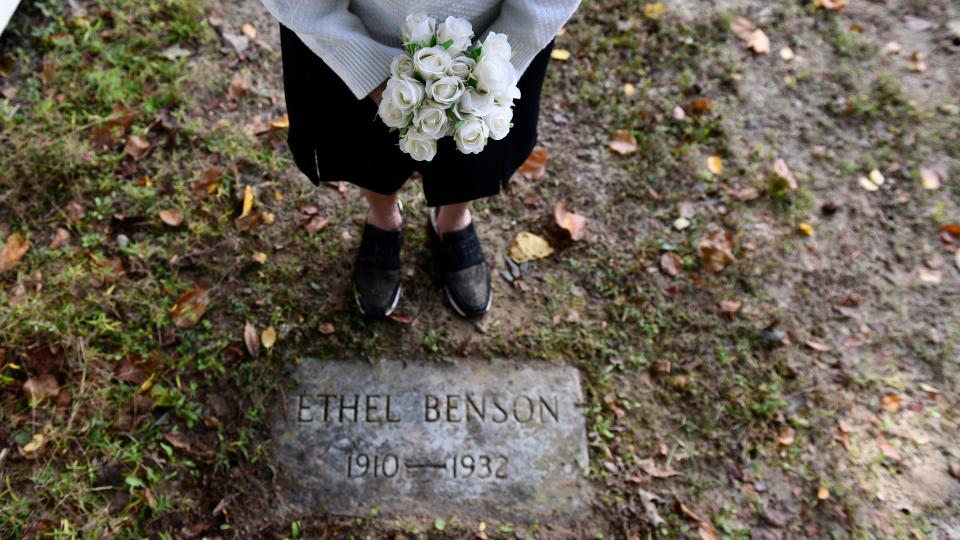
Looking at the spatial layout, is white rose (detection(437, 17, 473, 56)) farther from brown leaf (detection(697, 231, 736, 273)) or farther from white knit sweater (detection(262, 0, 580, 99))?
brown leaf (detection(697, 231, 736, 273))

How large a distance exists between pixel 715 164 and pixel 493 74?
1.86 meters

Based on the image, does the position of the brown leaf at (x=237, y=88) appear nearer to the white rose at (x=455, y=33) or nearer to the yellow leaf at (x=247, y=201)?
the yellow leaf at (x=247, y=201)

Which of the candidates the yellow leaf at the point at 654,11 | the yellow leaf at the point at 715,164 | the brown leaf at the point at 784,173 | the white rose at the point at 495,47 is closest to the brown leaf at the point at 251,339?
the white rose at the point at 495,47

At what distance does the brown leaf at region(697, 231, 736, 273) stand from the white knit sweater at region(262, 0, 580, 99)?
1.43 m

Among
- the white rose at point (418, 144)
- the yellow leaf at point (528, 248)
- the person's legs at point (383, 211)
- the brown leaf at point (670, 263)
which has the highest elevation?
the white rose at point (418, 144)

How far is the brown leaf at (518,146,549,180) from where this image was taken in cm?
278

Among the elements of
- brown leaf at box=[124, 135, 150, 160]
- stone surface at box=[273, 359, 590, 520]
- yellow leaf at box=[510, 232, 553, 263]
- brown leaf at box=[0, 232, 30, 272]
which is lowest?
stone surface at box=[273, 359, 590, 520]

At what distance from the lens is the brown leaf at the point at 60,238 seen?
2.41 m

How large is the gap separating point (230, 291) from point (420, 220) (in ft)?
2.47

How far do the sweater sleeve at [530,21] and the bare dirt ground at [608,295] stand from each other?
117cm

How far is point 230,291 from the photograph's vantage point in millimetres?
2393

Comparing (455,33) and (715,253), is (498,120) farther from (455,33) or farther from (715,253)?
(715,253)

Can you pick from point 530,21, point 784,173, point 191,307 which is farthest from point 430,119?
point 784,173

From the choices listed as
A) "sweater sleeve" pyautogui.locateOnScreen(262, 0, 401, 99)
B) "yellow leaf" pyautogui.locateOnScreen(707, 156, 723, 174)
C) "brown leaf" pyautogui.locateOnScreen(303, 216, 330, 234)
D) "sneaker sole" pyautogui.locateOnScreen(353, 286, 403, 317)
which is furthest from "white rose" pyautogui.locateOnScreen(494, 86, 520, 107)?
"yellow leaf" pyautogui.locateOnScreen(707, 156, 723, 174)
